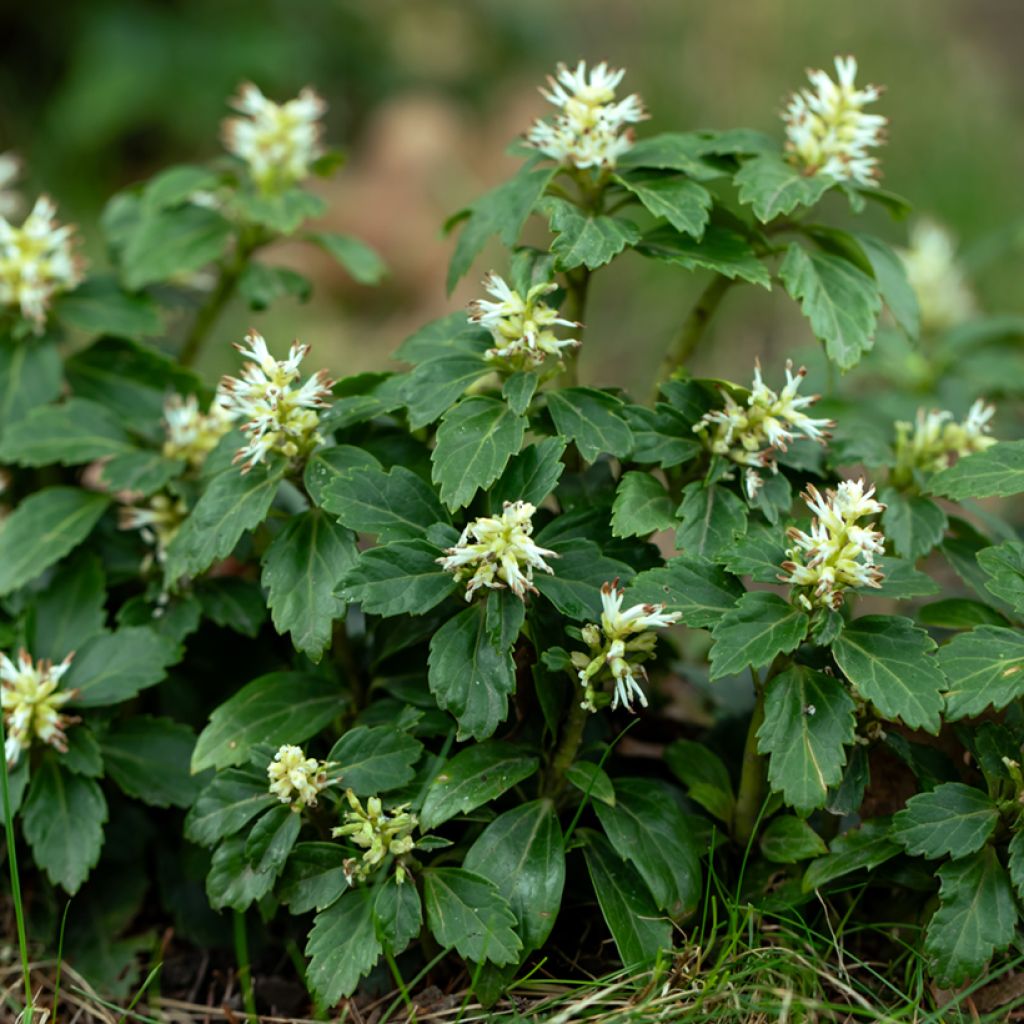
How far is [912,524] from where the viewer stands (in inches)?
77.7

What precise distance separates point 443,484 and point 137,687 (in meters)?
0.70

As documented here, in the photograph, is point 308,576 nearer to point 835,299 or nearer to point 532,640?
point 532,640

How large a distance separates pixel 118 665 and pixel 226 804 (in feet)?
1.23

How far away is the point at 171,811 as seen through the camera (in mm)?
2303

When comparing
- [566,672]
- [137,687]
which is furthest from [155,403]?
[566,672]

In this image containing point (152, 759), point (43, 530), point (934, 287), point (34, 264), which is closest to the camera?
point (152, 759)

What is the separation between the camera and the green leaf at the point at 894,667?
1592 mm

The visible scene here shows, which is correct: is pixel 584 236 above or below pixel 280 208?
below

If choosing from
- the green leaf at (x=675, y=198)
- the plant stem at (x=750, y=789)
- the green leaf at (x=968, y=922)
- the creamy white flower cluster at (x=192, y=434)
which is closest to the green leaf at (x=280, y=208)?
the creamy white flower cluster at (x=192, y=434)

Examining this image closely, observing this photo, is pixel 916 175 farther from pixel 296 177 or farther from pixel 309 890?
pixel 309 890

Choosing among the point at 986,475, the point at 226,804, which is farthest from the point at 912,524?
the point at 226,804

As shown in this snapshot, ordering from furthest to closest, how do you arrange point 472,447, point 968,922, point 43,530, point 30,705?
point 43,530, point 30,705, point 472,447, point 968,922

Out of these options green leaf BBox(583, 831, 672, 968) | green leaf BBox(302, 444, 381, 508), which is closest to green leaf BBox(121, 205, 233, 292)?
green leaf BBox(302, 444, 381, 508)

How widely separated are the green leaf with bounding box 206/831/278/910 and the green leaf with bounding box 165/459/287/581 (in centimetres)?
42
